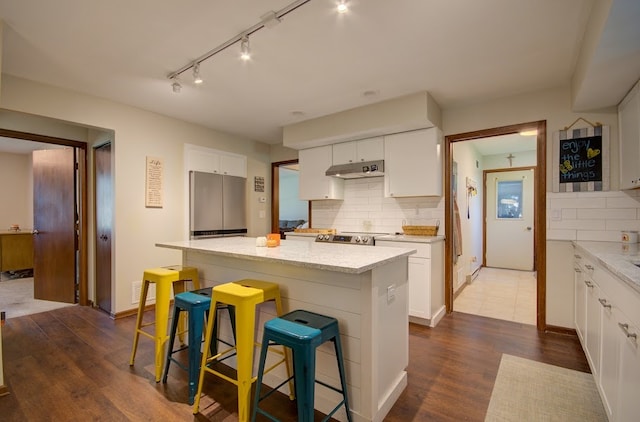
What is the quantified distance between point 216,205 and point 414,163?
2860mm

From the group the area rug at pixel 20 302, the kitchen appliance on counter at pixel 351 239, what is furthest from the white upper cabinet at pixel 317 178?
the area rug at pixel 20 302

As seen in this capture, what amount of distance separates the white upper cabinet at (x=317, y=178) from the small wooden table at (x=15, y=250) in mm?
5613

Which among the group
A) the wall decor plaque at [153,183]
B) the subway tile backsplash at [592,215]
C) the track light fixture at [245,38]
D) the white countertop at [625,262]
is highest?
the track light fixture at [245,38]

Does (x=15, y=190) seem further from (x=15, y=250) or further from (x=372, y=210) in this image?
(x=372, y=210)

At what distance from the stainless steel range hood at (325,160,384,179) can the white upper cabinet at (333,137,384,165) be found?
8cm

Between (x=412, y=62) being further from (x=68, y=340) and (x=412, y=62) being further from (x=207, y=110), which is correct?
(x=68, y=340)

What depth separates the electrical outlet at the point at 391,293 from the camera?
1.92m

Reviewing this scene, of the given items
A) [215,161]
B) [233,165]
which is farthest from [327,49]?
[233,165]

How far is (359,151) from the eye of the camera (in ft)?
13.0

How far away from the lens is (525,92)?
3.19m

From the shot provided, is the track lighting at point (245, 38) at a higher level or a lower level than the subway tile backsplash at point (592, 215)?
higher

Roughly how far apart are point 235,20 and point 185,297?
1925 millimetres

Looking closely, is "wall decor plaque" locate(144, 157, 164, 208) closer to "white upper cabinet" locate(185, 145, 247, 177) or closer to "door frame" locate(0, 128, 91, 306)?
"white upper cabinet" locate(185, 145, 247, 177)

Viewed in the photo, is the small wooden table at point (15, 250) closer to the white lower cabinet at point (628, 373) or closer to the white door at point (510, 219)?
the white lower cabinet at point (628, 373)
